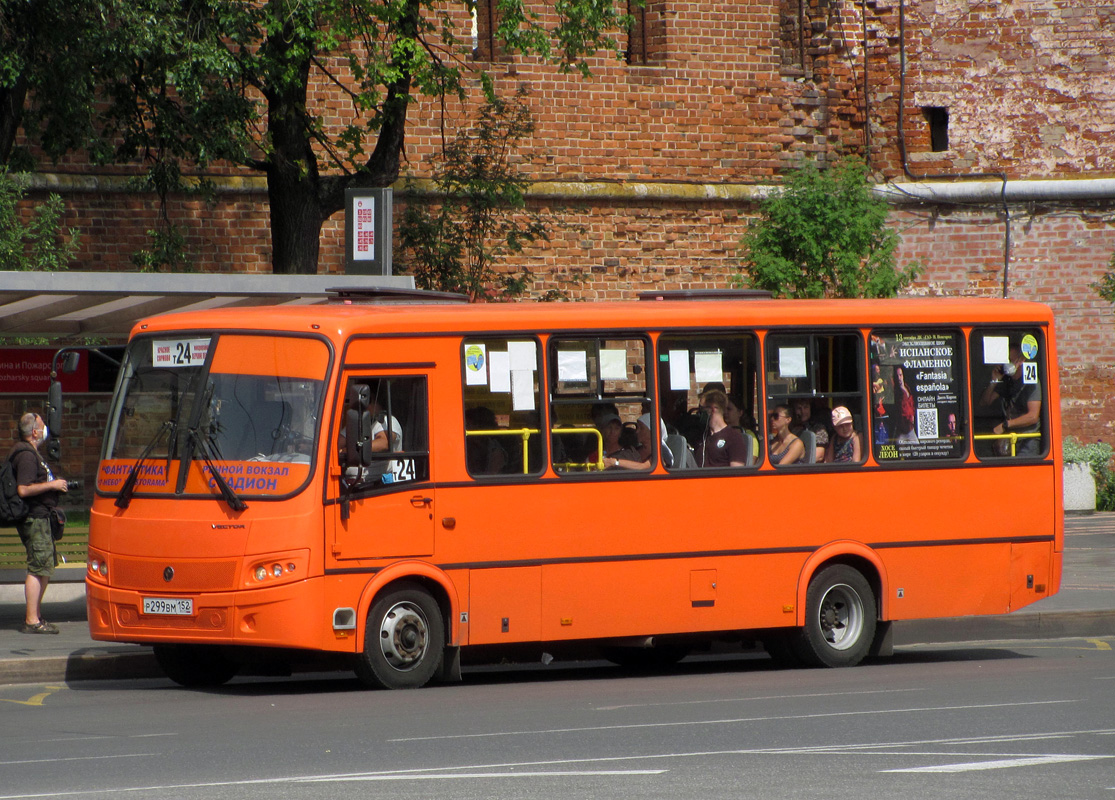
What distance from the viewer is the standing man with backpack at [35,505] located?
13.4m

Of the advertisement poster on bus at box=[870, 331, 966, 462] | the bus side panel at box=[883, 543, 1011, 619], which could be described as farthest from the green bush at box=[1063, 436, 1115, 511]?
the advertisement poster on bus at box=[870, 331, 966, 462]

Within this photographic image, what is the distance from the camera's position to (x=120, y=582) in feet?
36.8

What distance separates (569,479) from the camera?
11.8m

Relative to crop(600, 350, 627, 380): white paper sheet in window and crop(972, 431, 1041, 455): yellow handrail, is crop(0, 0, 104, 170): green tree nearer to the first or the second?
crop(600, 350, 627, 380): white paper sheet in window

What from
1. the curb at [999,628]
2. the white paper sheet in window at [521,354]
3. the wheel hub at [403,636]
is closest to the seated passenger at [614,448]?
the white paper sheet in window at [521,354]

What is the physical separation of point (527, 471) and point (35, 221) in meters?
10.3

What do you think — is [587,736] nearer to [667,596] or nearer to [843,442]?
[667,596]

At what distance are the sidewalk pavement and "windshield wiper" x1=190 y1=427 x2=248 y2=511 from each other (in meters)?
2.11

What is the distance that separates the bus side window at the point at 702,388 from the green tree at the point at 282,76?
671cm

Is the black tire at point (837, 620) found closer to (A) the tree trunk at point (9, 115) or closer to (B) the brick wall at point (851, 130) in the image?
(A) the tree trunk at point (9, 115)

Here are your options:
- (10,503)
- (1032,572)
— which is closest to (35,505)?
(10,503)

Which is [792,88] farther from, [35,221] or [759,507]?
[759,507]

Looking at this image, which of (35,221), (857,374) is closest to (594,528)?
(857,374)

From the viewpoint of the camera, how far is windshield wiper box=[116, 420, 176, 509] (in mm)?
11258
